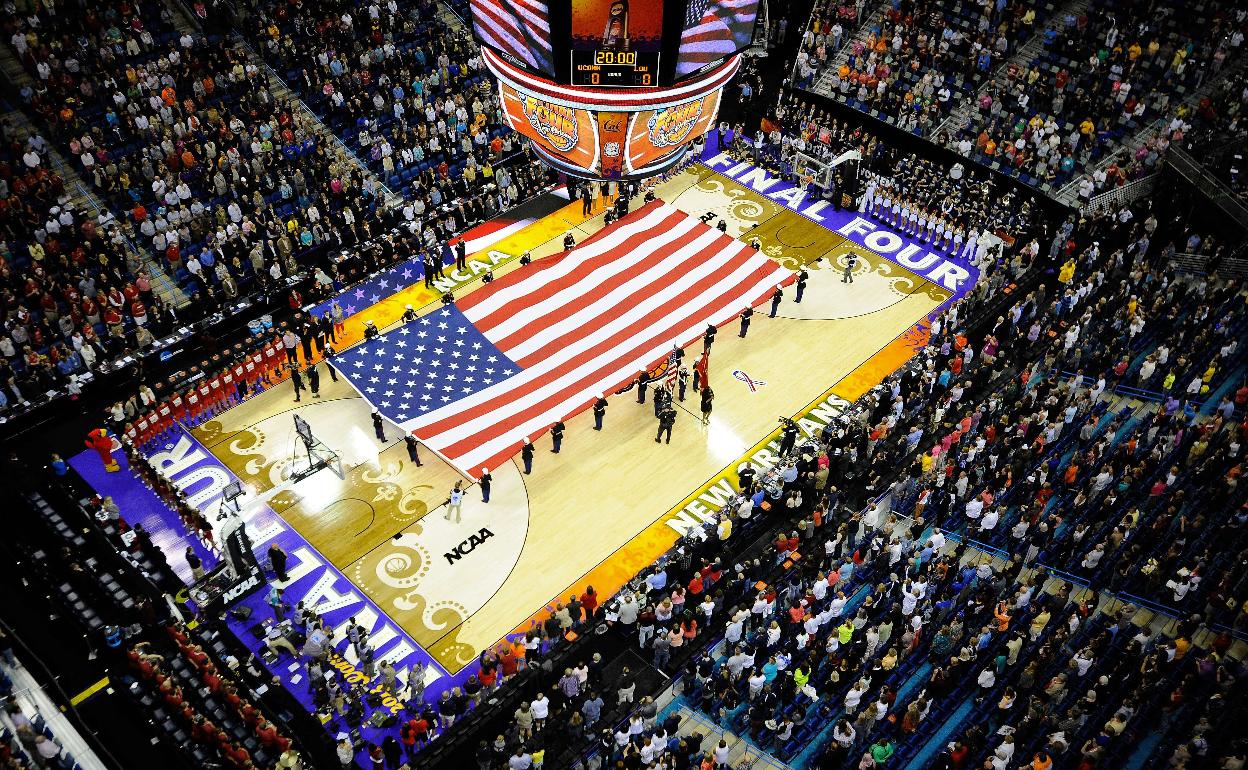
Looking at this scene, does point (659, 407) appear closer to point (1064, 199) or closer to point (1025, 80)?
point (1064, 199)

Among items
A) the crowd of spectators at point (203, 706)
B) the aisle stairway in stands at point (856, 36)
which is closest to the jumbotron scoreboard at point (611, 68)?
the crowd of spectators at point (203, 706)

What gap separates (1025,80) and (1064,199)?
585 cm

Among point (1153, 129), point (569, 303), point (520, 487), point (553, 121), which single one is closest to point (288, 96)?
point (569, 303)

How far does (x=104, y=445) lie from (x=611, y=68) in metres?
16.9

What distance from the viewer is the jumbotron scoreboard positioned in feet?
82.0

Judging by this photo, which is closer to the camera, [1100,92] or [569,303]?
[569,303]

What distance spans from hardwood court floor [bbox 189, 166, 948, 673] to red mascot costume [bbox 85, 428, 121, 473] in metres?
2.45

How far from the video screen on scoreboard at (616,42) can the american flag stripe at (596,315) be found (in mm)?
9165

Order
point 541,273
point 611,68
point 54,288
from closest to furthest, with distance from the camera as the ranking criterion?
point 611,68
point 54,288
point 541,273

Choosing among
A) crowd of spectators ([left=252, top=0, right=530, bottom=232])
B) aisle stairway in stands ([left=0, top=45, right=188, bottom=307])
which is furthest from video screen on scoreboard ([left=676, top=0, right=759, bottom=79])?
aisle stairway in stands ([left=0, top=45, right=188, bottom=307])

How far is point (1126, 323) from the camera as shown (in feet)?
113

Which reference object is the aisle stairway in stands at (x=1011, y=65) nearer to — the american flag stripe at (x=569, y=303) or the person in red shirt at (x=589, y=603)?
the american flag stripe at (x=569, y=303)

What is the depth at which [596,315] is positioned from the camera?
34.1 metres

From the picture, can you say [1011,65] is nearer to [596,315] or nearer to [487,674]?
[596,315]
